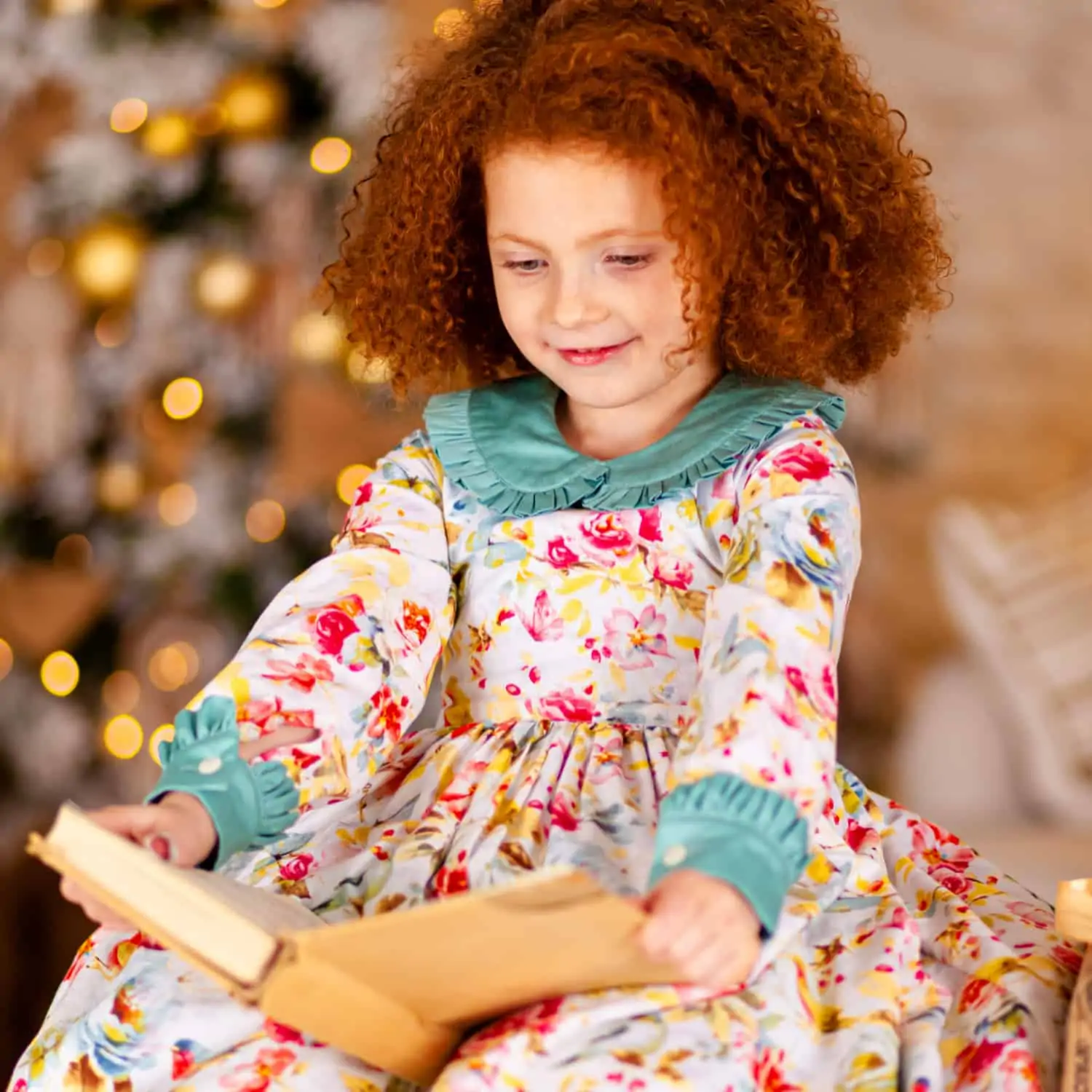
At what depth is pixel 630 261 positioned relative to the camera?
1.06 m

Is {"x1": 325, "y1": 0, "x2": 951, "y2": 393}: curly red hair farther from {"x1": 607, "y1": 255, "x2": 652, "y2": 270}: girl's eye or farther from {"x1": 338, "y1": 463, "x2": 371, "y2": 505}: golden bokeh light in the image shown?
{"x1": 338, "y1": 463, "x2": 371, "y2": 505}: golden bokeh light

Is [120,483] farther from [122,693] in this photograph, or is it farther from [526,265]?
[526,265]

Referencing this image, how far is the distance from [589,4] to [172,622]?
1420mm

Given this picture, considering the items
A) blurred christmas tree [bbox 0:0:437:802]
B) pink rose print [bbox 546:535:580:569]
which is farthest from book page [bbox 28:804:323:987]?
blurred christmas tree [bbox 0:0:437:802]

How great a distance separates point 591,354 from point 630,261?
71 mm

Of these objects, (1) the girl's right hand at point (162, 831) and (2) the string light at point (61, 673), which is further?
(2) the string light at point (61, 673)

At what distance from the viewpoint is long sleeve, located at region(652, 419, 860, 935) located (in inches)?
31.4

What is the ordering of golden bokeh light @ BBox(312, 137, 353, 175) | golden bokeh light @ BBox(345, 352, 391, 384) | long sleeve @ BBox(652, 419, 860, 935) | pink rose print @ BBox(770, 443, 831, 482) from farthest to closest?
golden bokeh light @ BBox(312, 137, 353, 175) < golden bokeh light @ BBox(345, 352, 391, 384) < pink rose print @ BBox(770, 443, 831, 482) < long sleeve @ BBox(652, 419, 860, 935)

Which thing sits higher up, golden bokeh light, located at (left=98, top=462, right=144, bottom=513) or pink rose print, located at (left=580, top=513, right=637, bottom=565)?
golden bokeh light, located at (left=98, top=462, right=144, bottom=513)

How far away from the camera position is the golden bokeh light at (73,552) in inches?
90.2

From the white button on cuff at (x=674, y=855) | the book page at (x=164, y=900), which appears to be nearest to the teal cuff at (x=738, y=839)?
the white button on cuff at (x=674, y=855)

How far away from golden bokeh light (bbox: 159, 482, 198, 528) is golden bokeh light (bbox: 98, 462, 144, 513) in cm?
4

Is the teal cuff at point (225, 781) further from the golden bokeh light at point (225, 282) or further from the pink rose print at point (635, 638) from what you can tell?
the golden bokeh light at point (225, 282)

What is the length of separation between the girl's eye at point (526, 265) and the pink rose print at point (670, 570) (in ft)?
0.72
